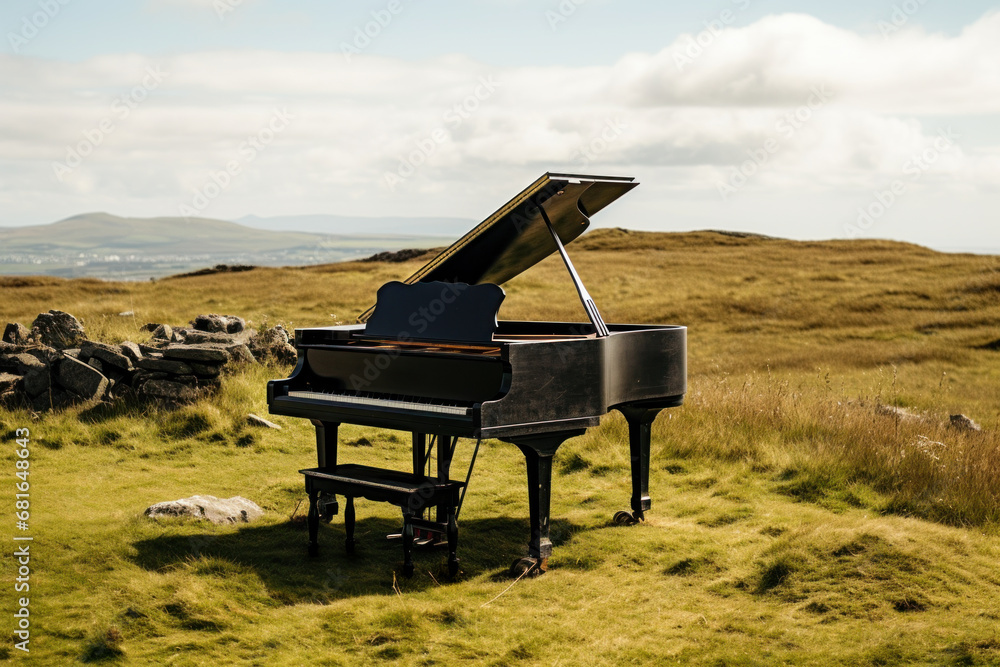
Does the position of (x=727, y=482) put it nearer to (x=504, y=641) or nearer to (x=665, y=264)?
(x=504, y=641)

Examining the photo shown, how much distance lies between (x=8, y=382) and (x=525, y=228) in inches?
296

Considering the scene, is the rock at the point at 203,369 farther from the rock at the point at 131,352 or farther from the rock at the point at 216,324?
the rock at the point at 216,324

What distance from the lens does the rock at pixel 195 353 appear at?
37.0ft

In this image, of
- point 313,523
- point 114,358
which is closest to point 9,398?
point 114,358

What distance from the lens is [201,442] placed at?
10.2 metres

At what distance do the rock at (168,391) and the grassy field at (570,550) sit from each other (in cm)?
29

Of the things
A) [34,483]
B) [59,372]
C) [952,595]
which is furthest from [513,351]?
[59,372]

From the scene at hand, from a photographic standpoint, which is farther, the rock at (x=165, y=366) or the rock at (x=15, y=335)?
the rock at (x=15, y=335)

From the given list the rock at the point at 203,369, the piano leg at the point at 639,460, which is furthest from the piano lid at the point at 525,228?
the rock at the point at 203,369

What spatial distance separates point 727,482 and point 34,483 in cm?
670

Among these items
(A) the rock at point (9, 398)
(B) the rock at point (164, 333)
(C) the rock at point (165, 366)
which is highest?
(B) the rock at point (164, 333)

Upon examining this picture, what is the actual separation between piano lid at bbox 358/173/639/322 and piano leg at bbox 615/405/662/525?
Result: 5.08 ft

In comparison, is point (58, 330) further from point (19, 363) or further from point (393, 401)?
point (393, 401)

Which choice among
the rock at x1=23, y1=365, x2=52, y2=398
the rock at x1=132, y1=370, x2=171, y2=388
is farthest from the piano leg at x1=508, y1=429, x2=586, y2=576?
the rock at x1=23, y1=365, x2=52, y2=398
